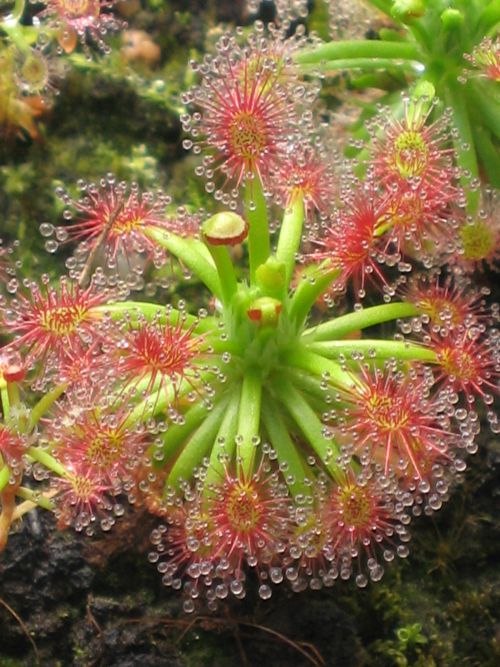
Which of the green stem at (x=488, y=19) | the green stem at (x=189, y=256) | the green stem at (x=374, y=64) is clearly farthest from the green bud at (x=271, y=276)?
the green stem at (x=488, y=19)

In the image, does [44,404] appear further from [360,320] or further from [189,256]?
[360,320]

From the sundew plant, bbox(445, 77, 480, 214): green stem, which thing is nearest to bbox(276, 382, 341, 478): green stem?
the sundew plant

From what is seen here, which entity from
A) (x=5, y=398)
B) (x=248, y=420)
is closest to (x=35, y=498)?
(x=5, y=398)

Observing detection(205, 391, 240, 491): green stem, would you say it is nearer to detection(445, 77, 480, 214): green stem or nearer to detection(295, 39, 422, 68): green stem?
detection(445, 77, 480, 214): green stem

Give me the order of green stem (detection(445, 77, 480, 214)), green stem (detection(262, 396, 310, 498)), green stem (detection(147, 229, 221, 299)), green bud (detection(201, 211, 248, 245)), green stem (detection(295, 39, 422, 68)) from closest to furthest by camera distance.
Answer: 1. green bud (detection(201, 211, 248, 245))
2. green stem (detection(262, 396, 310, 498))
3. green stem (detection(147, 229, 221, 299))
4. green stem (detection(445, 77, 480, 214))
5. green stem (detection(295, 39, 422, 68))

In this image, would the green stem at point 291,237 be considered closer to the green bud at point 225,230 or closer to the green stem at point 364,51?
the green bud at point 225,230

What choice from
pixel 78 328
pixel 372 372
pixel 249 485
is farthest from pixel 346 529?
pixel 78 328

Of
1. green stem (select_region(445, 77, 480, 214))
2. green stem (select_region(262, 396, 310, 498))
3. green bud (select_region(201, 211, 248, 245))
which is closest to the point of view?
green bud (select_region(201, 211, 248, 245))
